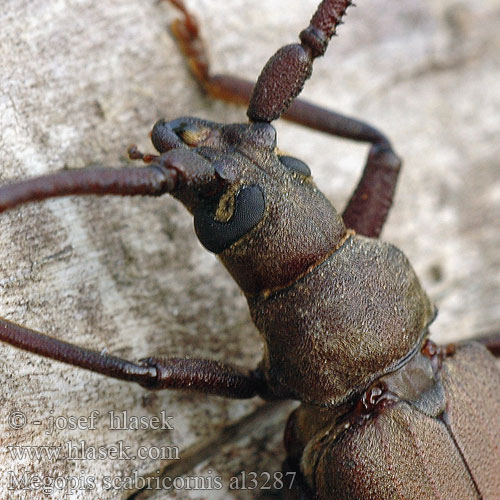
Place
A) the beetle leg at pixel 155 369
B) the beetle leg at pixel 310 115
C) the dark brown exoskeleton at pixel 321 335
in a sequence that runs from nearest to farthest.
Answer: the beetle leg at pixel 155 369
the dark brown exoskeleton at pixel 321 335
the beetle leg at pixel 310 115

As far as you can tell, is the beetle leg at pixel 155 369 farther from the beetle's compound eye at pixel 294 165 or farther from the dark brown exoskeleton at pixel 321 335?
the beetle's compound eye at pixel 294 165

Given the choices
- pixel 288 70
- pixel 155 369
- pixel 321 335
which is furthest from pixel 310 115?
pixel 155 369

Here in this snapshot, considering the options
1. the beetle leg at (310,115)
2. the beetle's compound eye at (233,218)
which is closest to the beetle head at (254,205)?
the beetle's compound eye at (233,218)

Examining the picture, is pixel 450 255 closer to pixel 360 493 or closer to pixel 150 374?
pixel 360 493

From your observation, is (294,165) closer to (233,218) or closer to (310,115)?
(233,218)

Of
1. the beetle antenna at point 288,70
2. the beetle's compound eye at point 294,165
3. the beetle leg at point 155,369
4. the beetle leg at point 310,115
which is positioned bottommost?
the beetle leg at point 155,369

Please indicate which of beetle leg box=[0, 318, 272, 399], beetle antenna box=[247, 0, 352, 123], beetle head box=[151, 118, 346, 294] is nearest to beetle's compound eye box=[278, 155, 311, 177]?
beetle head box=[151, 118, 346, 294]
